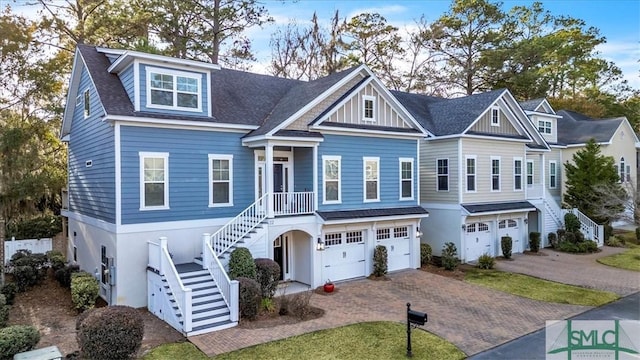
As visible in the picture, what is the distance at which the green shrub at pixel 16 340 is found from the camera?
8.13 metres

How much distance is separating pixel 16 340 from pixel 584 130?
36.0 metres

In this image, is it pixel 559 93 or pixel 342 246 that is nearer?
pixel 342 246

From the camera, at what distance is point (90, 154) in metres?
15.0

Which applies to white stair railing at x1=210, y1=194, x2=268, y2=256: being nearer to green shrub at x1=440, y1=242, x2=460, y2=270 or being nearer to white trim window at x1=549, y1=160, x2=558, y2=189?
green shrub at x1=440, y1=242, x2=460, y2=270

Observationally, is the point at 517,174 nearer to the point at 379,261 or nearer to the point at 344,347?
the point at 379,261

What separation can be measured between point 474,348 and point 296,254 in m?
8.16

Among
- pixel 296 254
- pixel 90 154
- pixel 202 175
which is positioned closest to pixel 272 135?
pixel 202 175

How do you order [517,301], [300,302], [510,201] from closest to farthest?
1. [300,302]
2. [517,301]
3. [510,201]

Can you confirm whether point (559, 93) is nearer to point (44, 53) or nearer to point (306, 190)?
point (306, 190)

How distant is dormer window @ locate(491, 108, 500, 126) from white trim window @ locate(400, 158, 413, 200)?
19.7ft

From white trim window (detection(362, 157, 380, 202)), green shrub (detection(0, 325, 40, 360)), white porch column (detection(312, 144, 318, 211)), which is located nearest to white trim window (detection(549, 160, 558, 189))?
white trim window (detection(362, 157, 380, 202))

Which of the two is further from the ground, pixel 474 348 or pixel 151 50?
pixel 151 50

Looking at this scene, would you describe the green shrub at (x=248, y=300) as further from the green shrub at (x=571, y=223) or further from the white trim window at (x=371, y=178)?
the green shrub at (x=571, y=223)

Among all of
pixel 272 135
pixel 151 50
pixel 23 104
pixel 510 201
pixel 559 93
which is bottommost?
pixel 510 201
